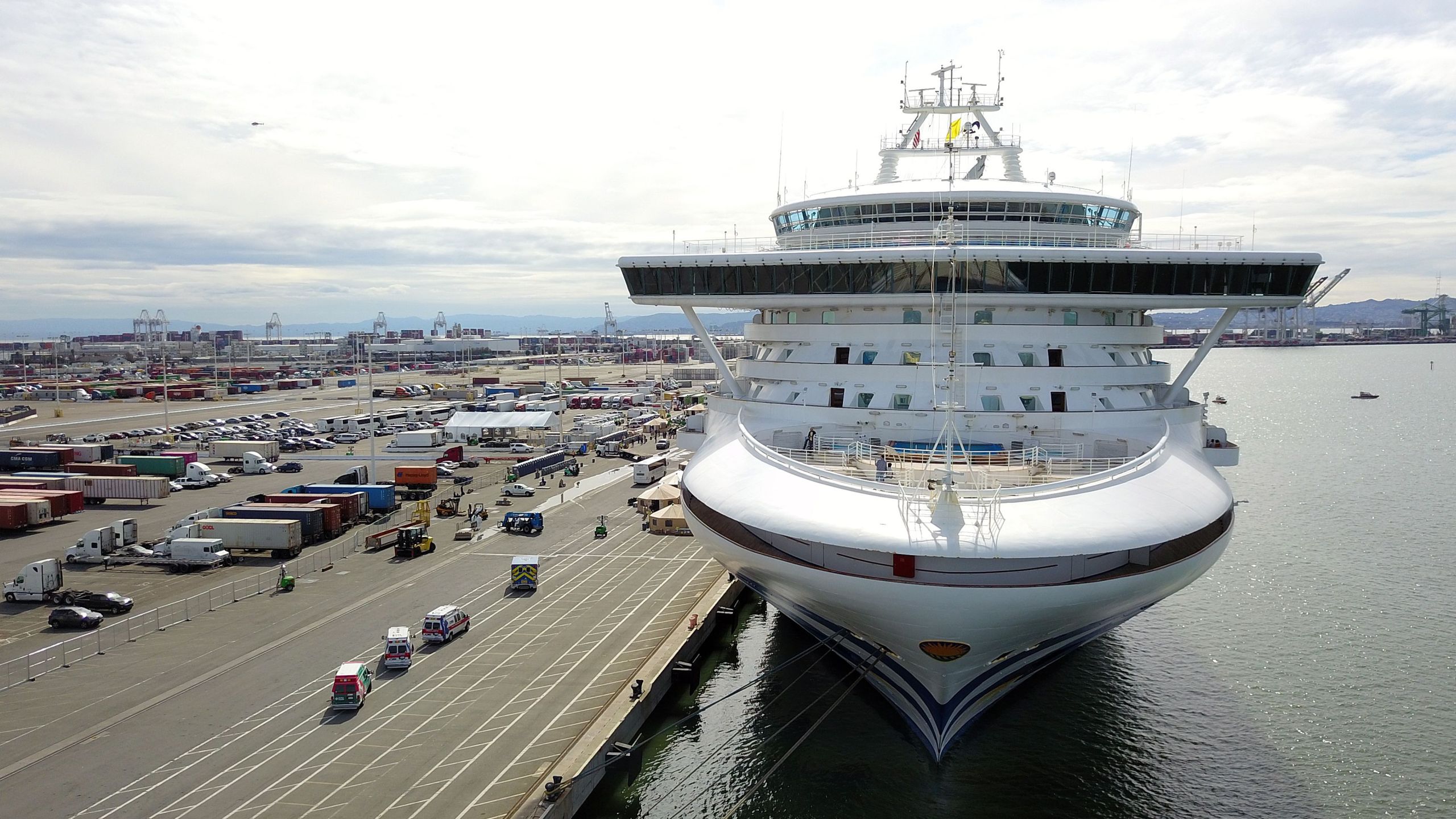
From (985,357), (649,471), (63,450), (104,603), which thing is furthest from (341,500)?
(63,450)

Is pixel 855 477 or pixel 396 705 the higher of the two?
pixel 855 477

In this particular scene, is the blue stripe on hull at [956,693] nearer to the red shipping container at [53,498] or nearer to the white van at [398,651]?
the white van at [398,651]

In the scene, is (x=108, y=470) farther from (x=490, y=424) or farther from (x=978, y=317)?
(x=978, y=317)

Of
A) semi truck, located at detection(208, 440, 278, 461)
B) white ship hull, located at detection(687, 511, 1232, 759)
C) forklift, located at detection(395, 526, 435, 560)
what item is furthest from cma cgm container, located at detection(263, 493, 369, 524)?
white ship hull, located at detection(687, 511, 1232, 759)

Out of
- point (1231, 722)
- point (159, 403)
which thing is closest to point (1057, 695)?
point (1231, 722)

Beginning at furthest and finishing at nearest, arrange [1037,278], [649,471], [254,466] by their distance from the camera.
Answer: [254,466]
[649,471]
[1037,278]

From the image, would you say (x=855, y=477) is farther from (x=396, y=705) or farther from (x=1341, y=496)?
(x=1341, y=496)
